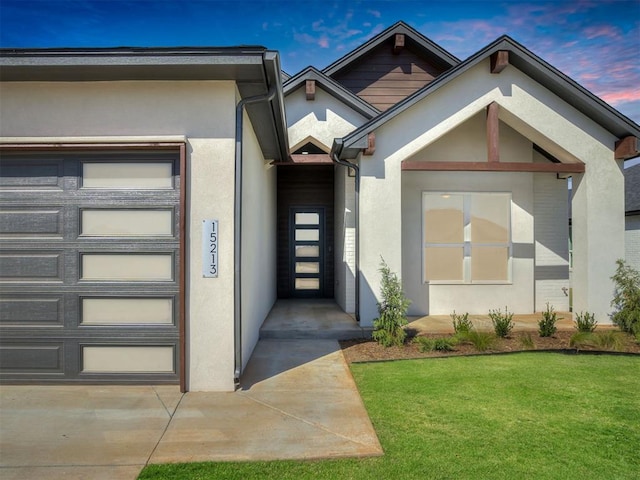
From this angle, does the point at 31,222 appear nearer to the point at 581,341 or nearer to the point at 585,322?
the point at 581,341

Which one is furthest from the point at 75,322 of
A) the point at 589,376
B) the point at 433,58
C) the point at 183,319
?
the point at 433,58

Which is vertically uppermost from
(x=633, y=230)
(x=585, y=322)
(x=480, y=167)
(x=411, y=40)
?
(x=411, y=40)

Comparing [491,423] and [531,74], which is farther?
[531,74]

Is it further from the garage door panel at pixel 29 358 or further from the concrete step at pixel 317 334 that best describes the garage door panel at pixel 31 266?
the concrete step at pixel 317 334

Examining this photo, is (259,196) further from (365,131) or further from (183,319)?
(183,319)

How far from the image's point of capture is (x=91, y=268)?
14.3 feet

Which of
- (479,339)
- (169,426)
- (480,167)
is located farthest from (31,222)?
(480,167)

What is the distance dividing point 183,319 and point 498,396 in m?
3.64

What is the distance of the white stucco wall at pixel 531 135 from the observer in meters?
7.00

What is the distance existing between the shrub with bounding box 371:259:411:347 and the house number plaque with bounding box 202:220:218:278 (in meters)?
3.17

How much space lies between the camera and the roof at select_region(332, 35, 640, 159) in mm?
6777

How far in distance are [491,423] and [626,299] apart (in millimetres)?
5373

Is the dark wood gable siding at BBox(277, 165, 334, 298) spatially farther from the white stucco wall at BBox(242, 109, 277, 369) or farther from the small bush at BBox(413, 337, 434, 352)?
the small bush at BBox(413, 337, 434, 352)

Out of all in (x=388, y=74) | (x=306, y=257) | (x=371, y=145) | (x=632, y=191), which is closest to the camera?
(x=371, y=145)
